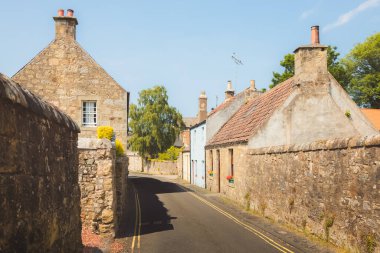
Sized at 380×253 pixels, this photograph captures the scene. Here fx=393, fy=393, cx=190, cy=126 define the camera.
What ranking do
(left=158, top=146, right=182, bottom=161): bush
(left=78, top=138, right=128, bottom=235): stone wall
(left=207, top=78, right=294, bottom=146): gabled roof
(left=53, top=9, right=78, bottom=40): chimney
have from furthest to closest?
1. (left=158, top=146, right=182, bottom=161): bush
2. (left=53, top=9, right=78, bottom=40): chimney
3. (left=207, top=78, right=294, bottom=146): gabled roof
4. (left=78, top=138, right=128, bottom=235): stone wall

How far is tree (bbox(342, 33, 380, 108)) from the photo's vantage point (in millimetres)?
49044

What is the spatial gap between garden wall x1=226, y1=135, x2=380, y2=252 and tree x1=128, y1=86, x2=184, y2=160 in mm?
48589

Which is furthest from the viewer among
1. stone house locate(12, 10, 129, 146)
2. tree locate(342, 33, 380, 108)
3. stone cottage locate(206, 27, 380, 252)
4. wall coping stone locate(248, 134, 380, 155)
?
tree locate(342, 33, 380, 108)

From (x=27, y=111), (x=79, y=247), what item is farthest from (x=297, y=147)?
(x=27, y=111)

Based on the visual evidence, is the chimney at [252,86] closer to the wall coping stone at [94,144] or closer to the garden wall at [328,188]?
the garden wall at [328,188]

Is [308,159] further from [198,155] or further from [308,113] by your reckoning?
[198,155]

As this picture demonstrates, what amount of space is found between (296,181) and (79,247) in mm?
9893

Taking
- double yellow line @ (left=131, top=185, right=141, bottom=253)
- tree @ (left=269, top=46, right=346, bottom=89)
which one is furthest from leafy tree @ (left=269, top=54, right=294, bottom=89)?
double yellow line @ (left=131, top=185, right=141, bottom=253)

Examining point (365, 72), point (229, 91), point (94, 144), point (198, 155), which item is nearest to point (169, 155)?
point (229, 91)

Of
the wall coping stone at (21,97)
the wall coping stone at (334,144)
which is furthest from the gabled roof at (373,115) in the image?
the wall coping stone at (21,97)

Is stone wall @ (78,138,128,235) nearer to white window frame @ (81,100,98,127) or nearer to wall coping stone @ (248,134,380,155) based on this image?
wall coping stone @ (248,134,380,155)

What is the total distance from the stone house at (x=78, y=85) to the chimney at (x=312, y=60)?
10476 mm

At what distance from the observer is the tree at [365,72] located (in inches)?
1931

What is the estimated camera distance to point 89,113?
24234 mm
